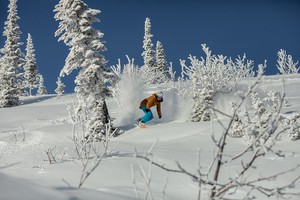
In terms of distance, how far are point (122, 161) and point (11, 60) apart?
35.8m

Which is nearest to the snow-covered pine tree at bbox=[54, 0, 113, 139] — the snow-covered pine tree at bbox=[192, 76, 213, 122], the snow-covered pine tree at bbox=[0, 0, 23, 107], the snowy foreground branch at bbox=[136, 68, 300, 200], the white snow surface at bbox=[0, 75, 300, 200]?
the white snow surface at bbox=[0, 75, 300, 200]

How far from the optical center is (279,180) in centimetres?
592

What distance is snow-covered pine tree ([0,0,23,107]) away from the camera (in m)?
35.4

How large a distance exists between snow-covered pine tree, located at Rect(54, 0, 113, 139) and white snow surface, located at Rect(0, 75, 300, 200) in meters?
1.54

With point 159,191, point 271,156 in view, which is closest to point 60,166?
point 159,191

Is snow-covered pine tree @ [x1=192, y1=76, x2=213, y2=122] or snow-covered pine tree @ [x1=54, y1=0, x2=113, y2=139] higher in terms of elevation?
snow-covered pine tree @ [x1=54, y1=0, x2=113, y2=139]

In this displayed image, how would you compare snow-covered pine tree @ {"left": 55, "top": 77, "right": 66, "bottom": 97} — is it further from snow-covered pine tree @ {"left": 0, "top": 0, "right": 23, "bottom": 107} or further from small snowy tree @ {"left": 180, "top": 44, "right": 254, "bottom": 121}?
small snowy tree @ {"left": 180, "top": 44, "right": 254, "bottom": 121}

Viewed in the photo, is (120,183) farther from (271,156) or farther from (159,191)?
(271,156)

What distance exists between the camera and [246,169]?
2260 millimetres

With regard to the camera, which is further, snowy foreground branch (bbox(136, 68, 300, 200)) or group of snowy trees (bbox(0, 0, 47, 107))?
group of snowy trees (bbox(0, 0, 47, 107))

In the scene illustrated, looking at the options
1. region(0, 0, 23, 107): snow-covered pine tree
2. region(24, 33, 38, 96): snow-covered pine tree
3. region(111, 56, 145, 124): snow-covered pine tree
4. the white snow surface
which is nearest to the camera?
the white snow surface

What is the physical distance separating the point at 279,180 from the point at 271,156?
1514mm

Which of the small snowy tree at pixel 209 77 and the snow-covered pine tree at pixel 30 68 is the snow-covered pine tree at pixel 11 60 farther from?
the small snowy tree at pixel 209 77

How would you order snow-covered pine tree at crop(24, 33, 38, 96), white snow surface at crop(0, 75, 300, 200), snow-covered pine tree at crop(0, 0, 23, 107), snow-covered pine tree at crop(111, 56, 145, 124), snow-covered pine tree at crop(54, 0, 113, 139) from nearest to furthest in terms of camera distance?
white snow surface at crop(0, 75, 300, 200) → snow-covered pine tree at crop(54, 0, 113, 139) → snow-covered pine tree at crop(111, 56, 145, 124) → snow-covered pine tree at crop(0, 0, 23, 107) → snow-covered pine tree at crop(24, 33, 38, 96)
